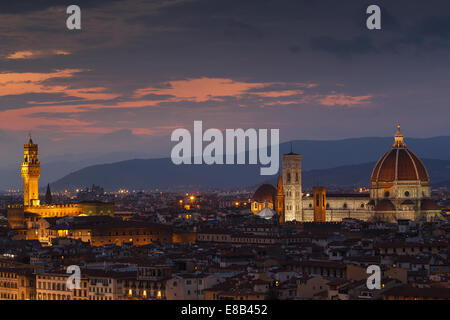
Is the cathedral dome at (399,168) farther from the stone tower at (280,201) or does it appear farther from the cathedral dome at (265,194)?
the cathedral dome at (265,194)

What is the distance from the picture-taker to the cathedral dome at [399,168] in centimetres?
12850

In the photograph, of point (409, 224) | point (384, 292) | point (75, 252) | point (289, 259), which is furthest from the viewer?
point (409, 224)

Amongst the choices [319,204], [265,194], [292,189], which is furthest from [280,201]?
[265,194]

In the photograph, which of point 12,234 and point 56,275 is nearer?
point 56,275

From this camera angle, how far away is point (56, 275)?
5706cm

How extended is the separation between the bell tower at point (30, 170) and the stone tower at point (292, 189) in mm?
28753

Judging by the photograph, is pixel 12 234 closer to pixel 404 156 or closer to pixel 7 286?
pixel 7 286

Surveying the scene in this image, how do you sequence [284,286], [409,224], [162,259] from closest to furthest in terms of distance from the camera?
1. [284,286]
2. [162,259]
3. [409,224]

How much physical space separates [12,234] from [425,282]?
54017mm

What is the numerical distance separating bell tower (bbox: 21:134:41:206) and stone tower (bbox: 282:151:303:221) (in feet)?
94.3

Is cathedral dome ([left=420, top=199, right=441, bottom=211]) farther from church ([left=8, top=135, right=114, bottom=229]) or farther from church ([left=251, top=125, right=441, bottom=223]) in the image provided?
church ([left=8, top=135, right=114, bottom=229])

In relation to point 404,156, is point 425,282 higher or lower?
lower

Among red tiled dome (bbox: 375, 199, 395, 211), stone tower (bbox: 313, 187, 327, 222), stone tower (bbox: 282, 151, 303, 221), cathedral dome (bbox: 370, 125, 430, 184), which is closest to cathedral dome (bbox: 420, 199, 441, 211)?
cathedral dome (bbox: 370, 125, 430, 184)
